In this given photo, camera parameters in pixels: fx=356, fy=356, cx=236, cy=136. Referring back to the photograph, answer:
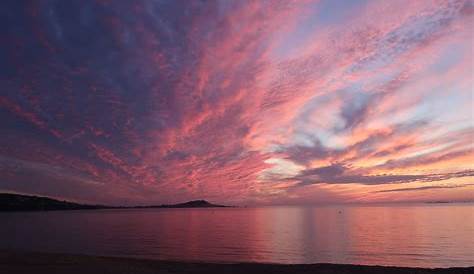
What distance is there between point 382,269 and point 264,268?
1049cm

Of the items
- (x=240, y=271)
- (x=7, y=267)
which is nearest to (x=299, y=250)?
(x=240, y=271)

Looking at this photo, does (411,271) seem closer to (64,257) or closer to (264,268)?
(264,268)

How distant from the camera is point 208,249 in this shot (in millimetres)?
51906

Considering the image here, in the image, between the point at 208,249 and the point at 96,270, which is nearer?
the point at 96,270

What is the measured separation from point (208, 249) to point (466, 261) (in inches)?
1288

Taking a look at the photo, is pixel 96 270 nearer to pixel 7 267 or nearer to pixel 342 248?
pixel 7 267

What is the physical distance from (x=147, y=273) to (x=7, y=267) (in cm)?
1080

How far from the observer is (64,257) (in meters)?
32.9

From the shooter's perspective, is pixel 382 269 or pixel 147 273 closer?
pixel 147 273

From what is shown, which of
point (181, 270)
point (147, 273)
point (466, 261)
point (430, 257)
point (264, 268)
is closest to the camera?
point (147, 273)

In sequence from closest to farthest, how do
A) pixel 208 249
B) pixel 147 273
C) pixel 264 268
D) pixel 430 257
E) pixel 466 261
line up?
pixel 147 273 → pixel 264 268 → pixel 466 261 → pixel 430 257 → pixel 208 249

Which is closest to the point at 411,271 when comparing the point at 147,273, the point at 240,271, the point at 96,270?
the point at 240,271

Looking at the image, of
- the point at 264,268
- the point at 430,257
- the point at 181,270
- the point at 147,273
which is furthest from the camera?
the point at 430,257

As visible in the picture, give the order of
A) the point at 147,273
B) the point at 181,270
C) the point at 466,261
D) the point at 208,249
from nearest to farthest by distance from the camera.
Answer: the point at 147,273 < the point at 181,270 < the point at 466,261 < the point at 208,249
